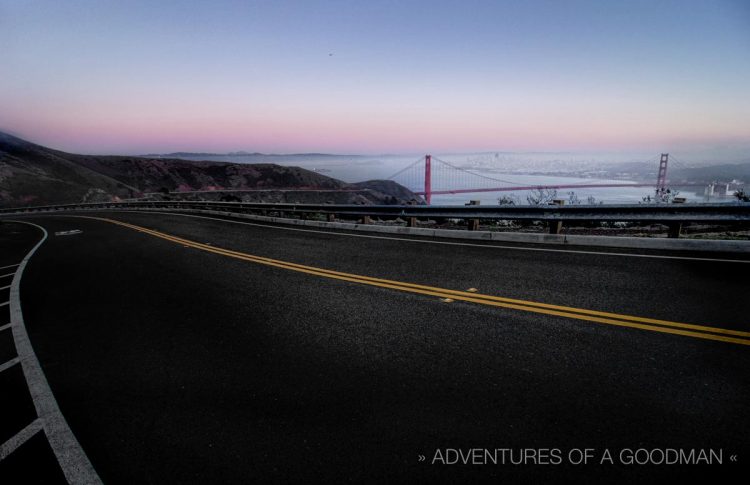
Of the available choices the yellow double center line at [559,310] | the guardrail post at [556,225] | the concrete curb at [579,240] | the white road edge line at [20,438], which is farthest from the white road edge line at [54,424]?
the guardrail post at [556,225]

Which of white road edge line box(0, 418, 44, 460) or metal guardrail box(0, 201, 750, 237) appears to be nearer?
white road edge line box(0, 418, 44, 460)

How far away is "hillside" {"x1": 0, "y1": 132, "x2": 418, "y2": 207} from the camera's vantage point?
99.2 m

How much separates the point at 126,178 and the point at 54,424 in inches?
6776

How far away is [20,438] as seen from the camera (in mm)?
3064

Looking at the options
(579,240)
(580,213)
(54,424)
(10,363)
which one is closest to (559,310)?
(579,240)

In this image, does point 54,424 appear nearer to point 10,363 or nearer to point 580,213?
point 10,363

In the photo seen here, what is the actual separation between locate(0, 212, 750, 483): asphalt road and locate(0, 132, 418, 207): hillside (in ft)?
228

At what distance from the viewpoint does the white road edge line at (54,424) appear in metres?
2.64

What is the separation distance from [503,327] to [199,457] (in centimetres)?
322

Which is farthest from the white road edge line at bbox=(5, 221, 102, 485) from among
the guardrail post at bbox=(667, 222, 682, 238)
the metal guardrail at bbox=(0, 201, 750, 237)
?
the guardrail post at bbox=(667, 222, 682, 238)

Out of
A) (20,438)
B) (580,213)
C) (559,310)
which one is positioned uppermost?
(580,213)

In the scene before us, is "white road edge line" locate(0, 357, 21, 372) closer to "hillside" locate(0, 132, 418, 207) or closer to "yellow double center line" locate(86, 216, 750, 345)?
"yellow double center line" locate(86, 216, 750, 345)

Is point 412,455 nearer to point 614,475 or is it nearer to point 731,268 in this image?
point 614,475

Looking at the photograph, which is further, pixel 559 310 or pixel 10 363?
pixel 559 310
